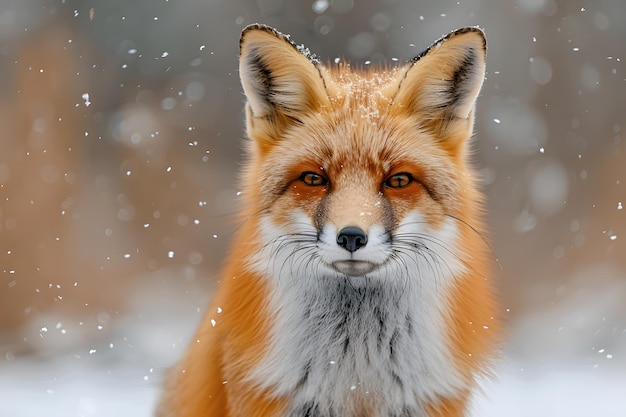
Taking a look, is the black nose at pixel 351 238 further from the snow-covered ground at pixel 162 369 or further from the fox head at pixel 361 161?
the snow-covered ground at pixel 162 369

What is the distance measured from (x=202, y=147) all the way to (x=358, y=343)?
3.53m

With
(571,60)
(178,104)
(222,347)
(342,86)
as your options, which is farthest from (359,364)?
(571,60)

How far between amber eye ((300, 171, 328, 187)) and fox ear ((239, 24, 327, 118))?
0.83 ft

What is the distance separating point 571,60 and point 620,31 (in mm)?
406

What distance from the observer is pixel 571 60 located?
5.65 metres

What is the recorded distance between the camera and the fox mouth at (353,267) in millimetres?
1900

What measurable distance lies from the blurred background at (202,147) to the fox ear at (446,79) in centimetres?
307

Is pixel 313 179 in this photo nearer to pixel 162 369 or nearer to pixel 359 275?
pixel 359 275

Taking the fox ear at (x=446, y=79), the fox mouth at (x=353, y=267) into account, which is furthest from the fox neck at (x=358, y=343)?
the fox ear at (x=446, y=79)

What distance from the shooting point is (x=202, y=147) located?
5438 mm

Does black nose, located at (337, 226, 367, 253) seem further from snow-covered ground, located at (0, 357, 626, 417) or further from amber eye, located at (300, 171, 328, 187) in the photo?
snow-covered ground, located at (0, 357, 626, 417)

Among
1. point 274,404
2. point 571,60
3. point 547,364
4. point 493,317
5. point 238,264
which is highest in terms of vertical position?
point 571,60

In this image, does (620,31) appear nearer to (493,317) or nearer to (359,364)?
(493,317)

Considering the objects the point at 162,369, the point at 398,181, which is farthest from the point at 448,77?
the point at 162,369
